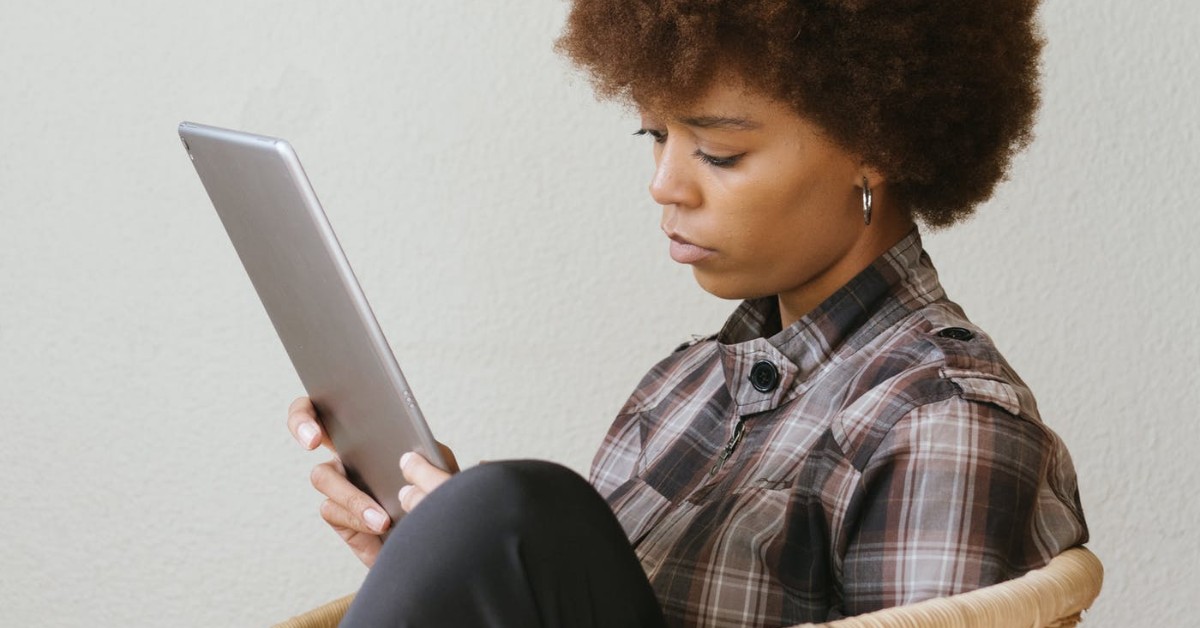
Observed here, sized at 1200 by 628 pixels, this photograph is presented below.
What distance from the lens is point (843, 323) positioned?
0.96 meters

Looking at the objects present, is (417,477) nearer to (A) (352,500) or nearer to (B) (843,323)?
(A) (352,500)

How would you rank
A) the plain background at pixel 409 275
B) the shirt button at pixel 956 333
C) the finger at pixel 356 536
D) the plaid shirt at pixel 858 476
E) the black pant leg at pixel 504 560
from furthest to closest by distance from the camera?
the plain background at pixel 409 275, the finger at pixel 356 536, the shirt button at pixel 956 333, the plaid shirt at pixel 858 476, the black pant leg at pixel 504 560

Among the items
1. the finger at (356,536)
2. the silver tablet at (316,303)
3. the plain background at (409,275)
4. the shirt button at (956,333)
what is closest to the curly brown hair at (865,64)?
the shirt button at (956,333)

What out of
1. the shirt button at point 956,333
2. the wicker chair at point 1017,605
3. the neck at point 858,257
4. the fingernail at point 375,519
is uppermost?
the neck at point 858,257

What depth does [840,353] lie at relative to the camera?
37.8 inches

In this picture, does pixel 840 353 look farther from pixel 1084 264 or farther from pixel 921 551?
pixel 1084 264

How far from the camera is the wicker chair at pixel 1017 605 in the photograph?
698mm

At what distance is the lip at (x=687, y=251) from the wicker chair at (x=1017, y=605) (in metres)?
0.31

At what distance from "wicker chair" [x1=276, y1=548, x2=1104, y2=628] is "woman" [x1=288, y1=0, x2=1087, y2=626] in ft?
0.09

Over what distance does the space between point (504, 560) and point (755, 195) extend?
34 cm

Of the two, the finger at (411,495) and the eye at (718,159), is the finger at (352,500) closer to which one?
the finger at (411,495)

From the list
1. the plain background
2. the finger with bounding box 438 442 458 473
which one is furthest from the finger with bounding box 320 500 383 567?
the plain background

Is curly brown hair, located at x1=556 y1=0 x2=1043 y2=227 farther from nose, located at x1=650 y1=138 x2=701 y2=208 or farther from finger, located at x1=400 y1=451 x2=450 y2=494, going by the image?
finger, located at x1=400 y1=451 x2=450 y2=494

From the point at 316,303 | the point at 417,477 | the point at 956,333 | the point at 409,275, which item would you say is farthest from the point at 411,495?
the point at 409,275
